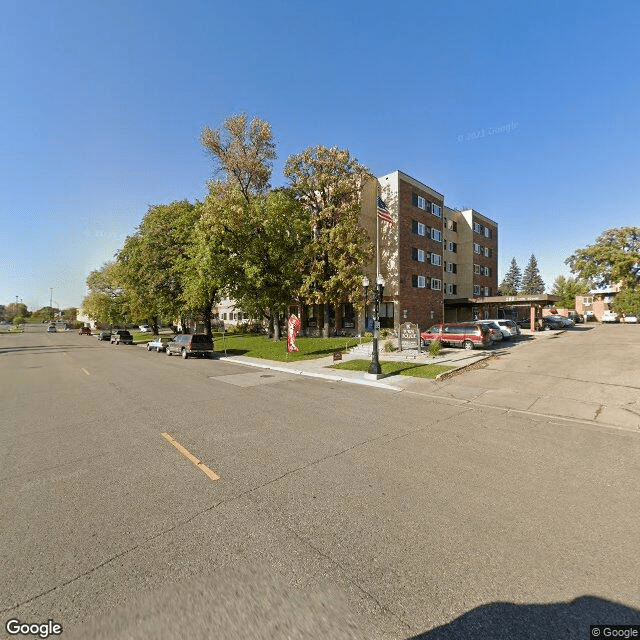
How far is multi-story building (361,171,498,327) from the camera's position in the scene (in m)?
32.2

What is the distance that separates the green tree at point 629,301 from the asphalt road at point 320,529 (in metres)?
55.5

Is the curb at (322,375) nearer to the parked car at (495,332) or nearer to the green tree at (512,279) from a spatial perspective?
the parked car at (495,332)

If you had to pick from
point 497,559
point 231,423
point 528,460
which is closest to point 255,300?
point 231,423

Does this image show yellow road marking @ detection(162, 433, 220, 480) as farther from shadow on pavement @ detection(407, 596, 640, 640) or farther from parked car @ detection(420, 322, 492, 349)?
parked car @ detection(420, 322, 492, 349)

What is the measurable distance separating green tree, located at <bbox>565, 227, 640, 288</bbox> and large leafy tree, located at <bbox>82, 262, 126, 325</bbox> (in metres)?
73.8

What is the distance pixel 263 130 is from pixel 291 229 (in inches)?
379

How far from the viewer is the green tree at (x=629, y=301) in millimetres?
47062

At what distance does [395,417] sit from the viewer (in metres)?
8.24

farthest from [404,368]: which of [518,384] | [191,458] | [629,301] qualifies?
[629,301]

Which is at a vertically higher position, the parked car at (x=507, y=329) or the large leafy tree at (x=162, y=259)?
the large leafy tree at (x=162, y=259)

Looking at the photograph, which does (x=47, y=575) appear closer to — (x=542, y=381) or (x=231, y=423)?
(x=231, y=423)

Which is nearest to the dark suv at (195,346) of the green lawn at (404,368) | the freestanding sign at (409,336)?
the green lawn at (404,368)

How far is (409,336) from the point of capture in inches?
824

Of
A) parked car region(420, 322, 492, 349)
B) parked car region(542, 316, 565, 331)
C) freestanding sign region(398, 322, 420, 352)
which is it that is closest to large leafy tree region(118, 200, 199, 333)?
freestanding sign region(398, 322, 420, 352)
